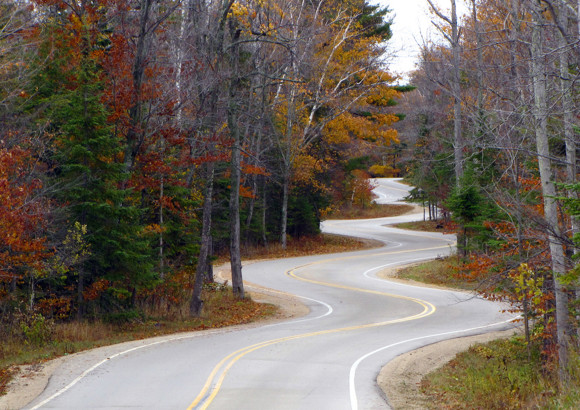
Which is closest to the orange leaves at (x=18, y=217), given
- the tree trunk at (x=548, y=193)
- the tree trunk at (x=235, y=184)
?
the tree trunk at (x=235, y=184)

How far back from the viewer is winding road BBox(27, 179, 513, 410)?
10898 mm

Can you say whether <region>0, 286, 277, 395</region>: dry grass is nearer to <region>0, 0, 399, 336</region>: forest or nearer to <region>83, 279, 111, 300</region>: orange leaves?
<region>0, 0, 399, 336</region>: forest

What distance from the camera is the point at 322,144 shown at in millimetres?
47500

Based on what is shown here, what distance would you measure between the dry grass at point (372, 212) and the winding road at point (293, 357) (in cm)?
3606

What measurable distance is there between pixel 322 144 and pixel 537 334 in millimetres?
32412

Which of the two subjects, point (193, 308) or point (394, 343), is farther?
point (193, 308)

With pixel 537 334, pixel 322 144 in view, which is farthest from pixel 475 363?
pixel 322 144

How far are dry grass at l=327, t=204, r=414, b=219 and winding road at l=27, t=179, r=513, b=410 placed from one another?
3606cm

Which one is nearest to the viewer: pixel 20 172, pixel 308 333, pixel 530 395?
pixel 530 395

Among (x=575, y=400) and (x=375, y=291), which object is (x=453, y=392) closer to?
(x=575, y=400)

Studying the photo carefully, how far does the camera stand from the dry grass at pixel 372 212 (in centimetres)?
6700

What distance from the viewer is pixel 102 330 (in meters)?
18.6

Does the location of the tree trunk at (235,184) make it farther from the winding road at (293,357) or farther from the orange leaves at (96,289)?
the orange leaves at (96,289)

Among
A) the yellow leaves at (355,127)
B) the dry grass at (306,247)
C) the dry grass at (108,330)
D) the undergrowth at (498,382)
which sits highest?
the yellow leaves at (355,127)
